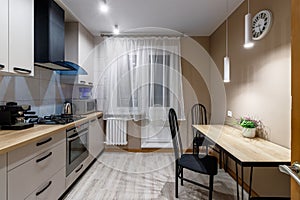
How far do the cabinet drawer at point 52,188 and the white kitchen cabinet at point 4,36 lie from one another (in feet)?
3.72

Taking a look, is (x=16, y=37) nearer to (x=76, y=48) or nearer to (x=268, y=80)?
(x=76, y=48)

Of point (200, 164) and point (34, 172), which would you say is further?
point (200, 164)

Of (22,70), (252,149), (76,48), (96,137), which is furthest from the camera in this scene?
(96,137)

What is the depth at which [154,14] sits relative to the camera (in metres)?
3.76

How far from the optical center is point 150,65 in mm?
4891

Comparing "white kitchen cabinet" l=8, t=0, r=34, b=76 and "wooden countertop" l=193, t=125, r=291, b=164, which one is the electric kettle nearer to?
"white kitchen cabinet" l=8, t=0, r=34, b=76

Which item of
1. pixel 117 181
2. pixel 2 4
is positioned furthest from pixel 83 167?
pixel 2 4

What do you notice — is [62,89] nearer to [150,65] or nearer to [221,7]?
[150,65]

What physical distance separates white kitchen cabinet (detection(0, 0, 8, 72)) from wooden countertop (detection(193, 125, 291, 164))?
2.16m

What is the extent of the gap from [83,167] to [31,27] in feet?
6.93

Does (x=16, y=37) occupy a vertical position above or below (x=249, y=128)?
above

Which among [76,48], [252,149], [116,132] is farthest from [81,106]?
[252,149]

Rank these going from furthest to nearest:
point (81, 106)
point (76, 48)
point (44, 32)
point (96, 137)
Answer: point (96, 137), point (81, 106), point (76, 48), point (44, 32)

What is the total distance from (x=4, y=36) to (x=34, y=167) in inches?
47.1
